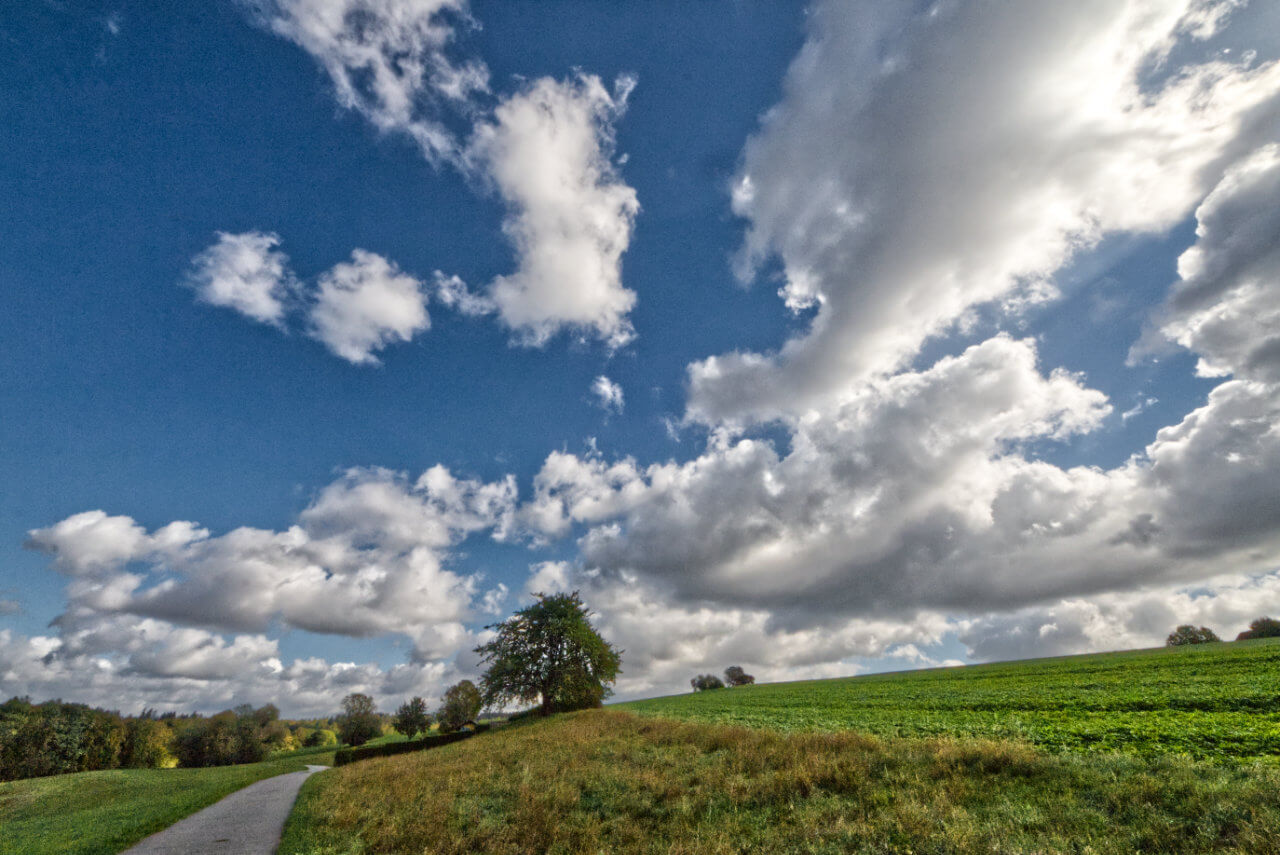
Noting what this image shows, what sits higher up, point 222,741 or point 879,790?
point 879,790

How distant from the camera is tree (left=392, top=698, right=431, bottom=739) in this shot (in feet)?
199

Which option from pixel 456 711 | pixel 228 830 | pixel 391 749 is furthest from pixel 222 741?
pixel 228 830

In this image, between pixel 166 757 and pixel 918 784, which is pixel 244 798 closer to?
pixel 918 784

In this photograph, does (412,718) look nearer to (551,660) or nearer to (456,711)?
(456,711)

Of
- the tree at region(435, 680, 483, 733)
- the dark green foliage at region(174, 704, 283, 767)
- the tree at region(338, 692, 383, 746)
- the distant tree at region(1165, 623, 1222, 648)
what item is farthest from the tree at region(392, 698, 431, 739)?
the distant tree at region(1165, 623, 1222, 648)

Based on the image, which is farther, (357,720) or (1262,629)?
(1262,629)

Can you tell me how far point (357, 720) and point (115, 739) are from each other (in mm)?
25127

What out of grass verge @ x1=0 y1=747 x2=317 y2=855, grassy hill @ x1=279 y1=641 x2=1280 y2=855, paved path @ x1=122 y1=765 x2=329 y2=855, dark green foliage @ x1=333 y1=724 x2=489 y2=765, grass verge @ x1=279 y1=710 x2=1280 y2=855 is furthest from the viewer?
dark green foliage @ x1=333 y1=724 x2=489 y2=765

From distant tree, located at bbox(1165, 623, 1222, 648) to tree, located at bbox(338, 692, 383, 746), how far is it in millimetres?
131900

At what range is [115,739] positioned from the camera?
51.8 meters

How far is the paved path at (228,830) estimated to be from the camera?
13.5 metres

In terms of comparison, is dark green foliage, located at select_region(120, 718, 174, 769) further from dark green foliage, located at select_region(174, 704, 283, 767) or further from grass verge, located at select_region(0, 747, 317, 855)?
grass verge, located at select_region(0, 747, 317, 855)

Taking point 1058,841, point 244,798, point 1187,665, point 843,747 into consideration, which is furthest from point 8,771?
point 1187,665

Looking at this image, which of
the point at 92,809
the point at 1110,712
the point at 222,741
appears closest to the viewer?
the point at 1110,712
